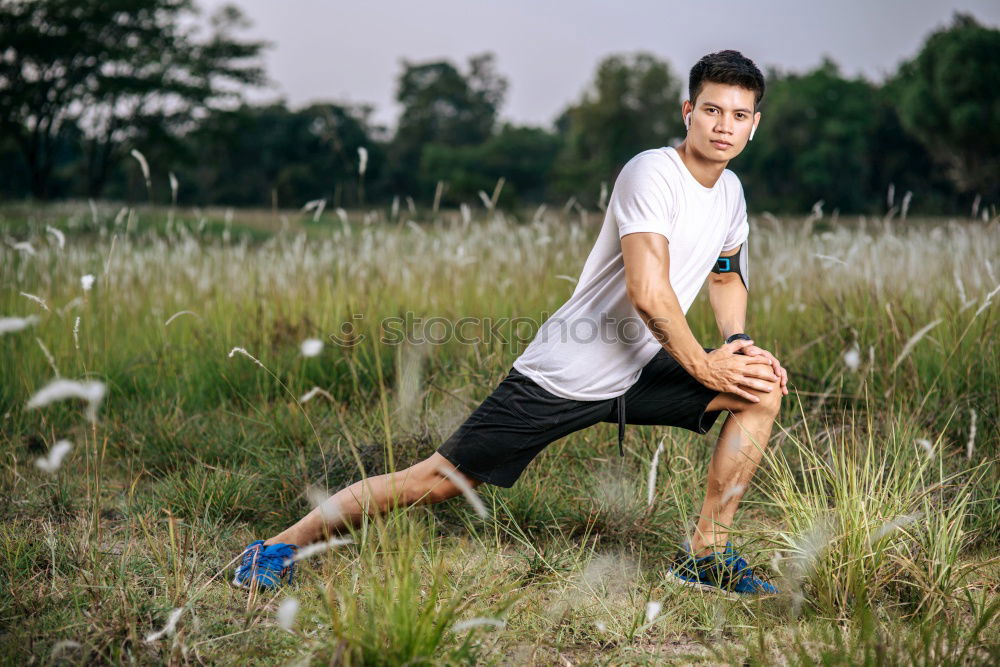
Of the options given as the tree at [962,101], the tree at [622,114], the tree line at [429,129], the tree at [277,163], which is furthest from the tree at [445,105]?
the tree at [962,101]

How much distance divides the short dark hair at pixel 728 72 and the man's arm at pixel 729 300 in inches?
23.1

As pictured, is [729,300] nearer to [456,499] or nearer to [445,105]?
[456,499]

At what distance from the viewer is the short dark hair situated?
2.40m

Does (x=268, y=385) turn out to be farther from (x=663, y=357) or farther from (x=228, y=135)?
Result: (x=228, y=135)

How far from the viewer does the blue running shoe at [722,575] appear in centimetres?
246

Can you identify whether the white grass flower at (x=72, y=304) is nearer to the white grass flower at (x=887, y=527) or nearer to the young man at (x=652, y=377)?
the young man at (x=652, y=377)

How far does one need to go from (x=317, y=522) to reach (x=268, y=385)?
151cm

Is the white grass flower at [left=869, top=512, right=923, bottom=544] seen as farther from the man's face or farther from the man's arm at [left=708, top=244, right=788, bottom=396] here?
the man's face

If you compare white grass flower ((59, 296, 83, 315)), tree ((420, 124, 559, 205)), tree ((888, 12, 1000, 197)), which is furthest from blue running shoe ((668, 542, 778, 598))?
tree ((420, 124, 559, 205))

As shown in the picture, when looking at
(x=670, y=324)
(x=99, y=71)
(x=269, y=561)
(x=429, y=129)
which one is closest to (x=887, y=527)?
(x=670, y=324)

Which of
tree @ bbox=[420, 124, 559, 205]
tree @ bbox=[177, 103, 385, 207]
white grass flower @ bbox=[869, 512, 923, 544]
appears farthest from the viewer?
tree @ bbox=[420, 124, 559, 205]

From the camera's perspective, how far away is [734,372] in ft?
7.86

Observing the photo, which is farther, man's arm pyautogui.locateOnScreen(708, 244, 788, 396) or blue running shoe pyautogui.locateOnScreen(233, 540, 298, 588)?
man's arm pyautogui.locateOnScreen(708, 244, 788, 396)

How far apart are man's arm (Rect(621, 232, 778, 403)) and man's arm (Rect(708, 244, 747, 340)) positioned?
32cm
